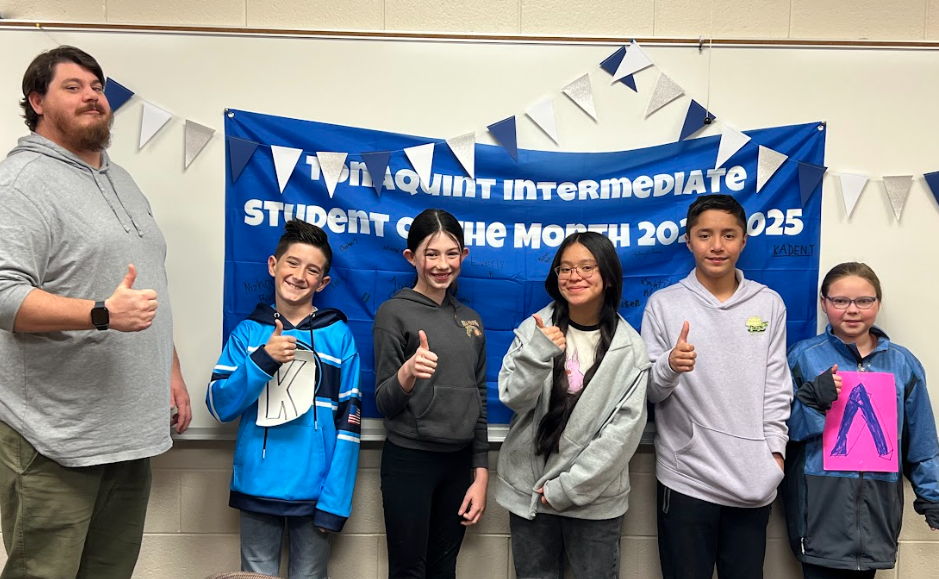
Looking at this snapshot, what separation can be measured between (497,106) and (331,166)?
0.62 meters

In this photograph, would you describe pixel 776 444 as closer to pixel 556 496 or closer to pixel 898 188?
pixel 556 496

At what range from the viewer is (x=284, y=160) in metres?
2.21

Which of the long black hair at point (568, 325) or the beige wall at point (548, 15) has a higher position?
the beige wall at point (548, 15)

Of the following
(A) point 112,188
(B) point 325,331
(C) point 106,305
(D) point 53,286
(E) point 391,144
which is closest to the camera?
(C) point 106,305

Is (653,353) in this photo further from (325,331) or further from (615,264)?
(325,331)

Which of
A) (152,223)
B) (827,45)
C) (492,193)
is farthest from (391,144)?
(827,45)

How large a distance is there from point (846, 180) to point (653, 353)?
97 centimetres

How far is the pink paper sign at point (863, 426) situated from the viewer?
2053mm

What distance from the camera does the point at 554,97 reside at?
88.2 inches

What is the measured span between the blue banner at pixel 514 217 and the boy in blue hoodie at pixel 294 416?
0.16m

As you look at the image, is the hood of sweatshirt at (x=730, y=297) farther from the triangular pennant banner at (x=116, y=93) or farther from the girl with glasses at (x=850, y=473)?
the triangular pennant banner at (x=116, y=93)

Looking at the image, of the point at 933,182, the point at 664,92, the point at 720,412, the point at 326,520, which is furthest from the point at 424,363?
the point at 933,182

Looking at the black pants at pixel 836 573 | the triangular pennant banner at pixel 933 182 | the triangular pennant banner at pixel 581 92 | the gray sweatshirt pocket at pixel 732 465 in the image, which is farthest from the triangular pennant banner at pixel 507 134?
the black pants at pixel 836 573

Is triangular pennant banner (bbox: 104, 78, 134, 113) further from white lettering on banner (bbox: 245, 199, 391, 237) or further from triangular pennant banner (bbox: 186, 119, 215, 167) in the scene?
white lettering on banner (bbox: 245, 199, 391, 237)
